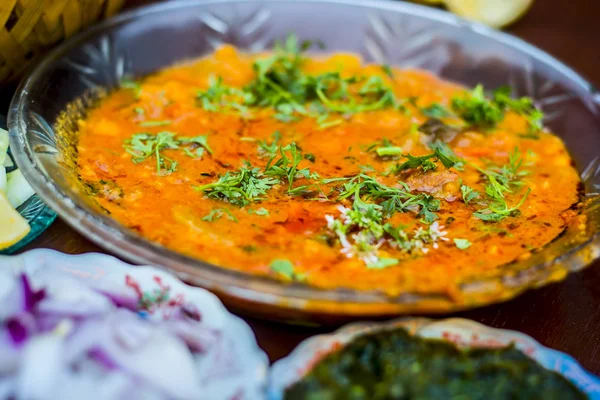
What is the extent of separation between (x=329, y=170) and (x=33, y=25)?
42.8 inches

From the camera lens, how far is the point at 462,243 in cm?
167

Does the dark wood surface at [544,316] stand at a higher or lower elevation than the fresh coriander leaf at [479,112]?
lower

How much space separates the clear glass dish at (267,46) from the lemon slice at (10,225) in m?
0.11

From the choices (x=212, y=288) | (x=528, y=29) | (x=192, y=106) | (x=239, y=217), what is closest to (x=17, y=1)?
(x=192, y=106)

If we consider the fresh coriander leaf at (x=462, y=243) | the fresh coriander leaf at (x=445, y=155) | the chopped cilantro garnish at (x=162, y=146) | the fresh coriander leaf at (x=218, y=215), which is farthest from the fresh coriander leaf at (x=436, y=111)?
the fresh coriander leaf at (x=218, y=215)

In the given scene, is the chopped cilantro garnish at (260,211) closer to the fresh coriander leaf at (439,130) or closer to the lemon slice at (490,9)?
the fresh coriander leaf at (439,130)

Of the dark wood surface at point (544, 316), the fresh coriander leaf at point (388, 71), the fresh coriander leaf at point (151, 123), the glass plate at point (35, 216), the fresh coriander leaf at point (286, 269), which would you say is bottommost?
the dark wood surface at point (544, 316)

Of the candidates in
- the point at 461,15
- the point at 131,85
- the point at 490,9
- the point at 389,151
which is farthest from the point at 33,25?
the point at 490,9

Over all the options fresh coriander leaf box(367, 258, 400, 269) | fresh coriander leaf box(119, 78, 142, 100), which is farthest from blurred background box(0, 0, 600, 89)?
fresh coriander leaf box(367, 258, 400, 269)

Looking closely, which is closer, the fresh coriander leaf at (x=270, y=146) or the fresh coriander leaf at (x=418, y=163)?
the fresh coriander leaf at (x=418, y=163)

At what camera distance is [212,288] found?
138 cm

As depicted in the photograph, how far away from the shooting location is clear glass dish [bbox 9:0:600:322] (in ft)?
4.48

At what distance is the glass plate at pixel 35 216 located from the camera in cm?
165

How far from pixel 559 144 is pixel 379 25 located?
3.06ft
